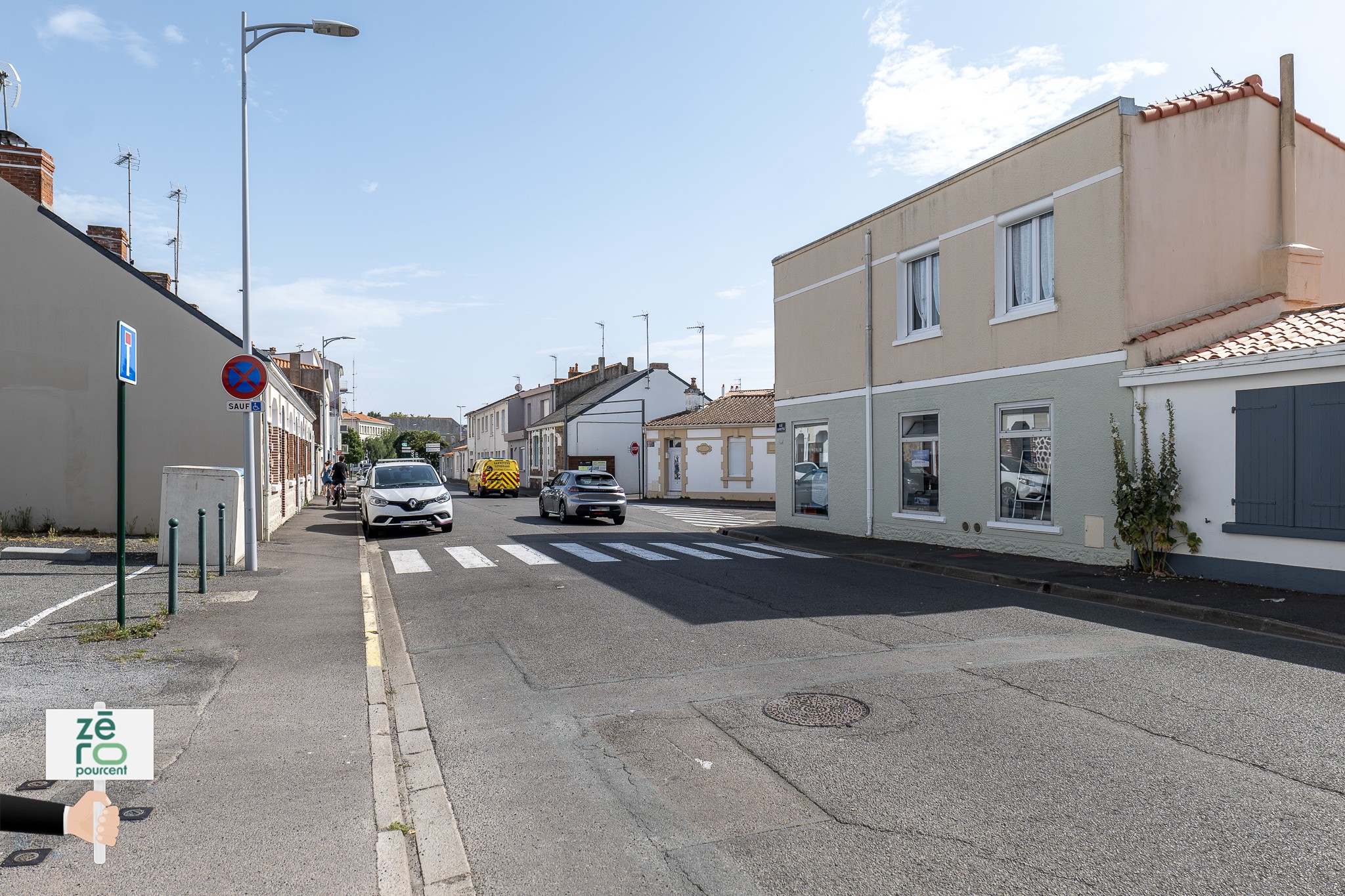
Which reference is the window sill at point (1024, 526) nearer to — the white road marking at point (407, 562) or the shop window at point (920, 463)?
the shop window at point (920, 463)

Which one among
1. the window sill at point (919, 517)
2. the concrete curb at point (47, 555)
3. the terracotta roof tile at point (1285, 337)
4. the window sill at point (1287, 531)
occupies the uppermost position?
the terracotta roof tile at point (1285, 337)

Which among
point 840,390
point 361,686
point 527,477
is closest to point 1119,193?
point 840,390

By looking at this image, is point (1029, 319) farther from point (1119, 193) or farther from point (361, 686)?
point (361, 686)

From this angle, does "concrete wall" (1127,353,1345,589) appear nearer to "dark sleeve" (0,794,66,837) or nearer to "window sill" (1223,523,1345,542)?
"window sill" (1223,523,1345,542)

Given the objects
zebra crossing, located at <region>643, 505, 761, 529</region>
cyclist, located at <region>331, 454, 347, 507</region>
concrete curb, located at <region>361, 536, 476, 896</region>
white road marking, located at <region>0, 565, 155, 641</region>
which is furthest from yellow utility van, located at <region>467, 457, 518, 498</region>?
concrete curb, located at <region>361, 536, 476, 896</region>

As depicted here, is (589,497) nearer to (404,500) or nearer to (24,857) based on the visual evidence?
(404,500)

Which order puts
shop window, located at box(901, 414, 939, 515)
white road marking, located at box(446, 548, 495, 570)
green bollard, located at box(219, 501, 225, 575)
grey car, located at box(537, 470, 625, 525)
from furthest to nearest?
grey car, located at box(537, 470, 625, 525) < shop window, located at box(901, 414, 939, 515) < white road marking, located at box(446, 548, 495, 570) < green bollard, located at box(219, 501, 225, 575)

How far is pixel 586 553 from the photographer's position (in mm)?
15758

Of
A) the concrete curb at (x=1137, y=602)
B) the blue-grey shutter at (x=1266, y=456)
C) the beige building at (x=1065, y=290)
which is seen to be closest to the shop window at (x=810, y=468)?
→ the beige building at (x=1065, y=290)

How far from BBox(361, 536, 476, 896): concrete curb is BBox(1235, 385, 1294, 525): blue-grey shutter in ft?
32.7

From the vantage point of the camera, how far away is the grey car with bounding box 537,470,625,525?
79.9 ft

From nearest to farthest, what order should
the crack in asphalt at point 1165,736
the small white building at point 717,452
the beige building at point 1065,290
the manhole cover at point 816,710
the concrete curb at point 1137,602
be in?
the crack in asphalt at point 1165,736, the manhole cover at point 816,710, the concrete curb at point 1137,602, the beige building at point 1065,290, the small white building at point 717,452

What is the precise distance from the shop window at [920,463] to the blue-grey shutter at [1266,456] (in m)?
5.87

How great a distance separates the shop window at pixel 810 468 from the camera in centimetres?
2023
